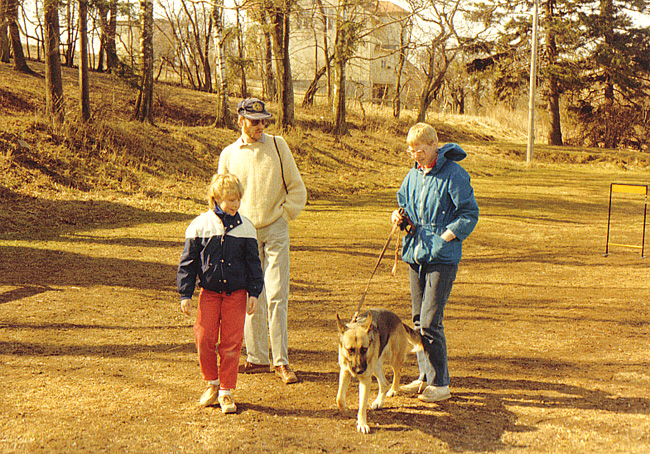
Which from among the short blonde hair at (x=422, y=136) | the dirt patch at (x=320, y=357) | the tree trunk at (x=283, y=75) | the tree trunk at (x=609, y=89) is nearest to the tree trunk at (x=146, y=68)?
the tree trunk at (x=283, y=75)

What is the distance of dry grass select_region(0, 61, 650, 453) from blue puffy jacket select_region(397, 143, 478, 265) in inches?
45.6

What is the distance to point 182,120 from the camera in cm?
2959

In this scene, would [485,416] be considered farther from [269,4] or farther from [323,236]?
[269,4]

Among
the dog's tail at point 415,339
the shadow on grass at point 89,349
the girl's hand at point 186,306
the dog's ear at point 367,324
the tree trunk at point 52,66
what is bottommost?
the shadow on grass at point 89,349

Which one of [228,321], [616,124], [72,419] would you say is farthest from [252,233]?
[616,124]

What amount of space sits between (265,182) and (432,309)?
5.57 ft

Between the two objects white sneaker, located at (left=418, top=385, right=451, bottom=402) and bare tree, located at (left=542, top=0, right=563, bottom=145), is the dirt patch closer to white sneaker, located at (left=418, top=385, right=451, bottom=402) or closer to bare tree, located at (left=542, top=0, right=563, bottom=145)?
white sneaker, located at (left=418, top=385, right=451, bottom=402)

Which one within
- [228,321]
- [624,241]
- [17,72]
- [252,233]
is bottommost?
[624,241]

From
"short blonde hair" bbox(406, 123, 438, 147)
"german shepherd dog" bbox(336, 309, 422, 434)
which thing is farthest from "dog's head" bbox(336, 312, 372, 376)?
"short blonde hair" bbox(406, 123, 438, 147)

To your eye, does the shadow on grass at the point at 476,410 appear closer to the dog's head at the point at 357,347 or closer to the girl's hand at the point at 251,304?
the dog's head at the point at 357,347

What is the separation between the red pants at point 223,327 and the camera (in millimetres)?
4672

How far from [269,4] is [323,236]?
9458 millimetres

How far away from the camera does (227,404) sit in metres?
4.61

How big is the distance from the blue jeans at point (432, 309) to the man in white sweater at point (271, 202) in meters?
1.10
